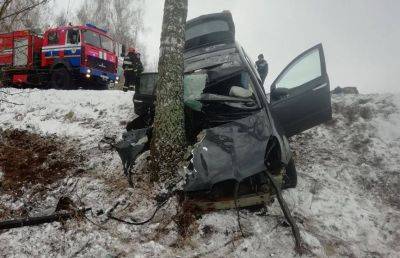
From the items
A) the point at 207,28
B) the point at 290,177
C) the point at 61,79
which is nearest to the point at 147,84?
the point at 207,28

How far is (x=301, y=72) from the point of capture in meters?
5.03

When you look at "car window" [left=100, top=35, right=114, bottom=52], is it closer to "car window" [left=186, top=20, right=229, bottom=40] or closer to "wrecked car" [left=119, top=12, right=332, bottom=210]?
"car window" [left=186, top=20, right=229, bottom=40]

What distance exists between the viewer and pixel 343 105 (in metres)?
8.24

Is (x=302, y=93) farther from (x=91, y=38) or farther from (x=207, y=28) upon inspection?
(x=91, y=38)

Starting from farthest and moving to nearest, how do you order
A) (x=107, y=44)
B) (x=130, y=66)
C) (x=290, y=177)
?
1. (x=107, y=44)
2. (x=130, y=66)
3. (x=290, y=177)

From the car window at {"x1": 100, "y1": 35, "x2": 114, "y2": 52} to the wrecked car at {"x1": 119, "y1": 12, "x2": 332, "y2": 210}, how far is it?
755 cm

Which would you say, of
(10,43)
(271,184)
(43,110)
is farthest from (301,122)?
(10,43)

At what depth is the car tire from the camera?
511cm

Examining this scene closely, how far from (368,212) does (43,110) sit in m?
6.97

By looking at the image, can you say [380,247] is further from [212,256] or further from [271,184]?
[212,256]

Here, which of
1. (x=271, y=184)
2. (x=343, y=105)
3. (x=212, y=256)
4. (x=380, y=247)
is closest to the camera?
(x=212, y=256)

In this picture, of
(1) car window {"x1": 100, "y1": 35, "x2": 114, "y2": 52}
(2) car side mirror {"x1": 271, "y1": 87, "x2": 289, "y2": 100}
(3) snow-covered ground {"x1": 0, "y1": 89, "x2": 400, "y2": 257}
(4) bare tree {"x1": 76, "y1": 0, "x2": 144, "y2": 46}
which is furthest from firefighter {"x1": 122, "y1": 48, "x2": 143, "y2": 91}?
(4) bare tree {"x1": 76, "y1": 0, "x2": 144, "y2": 46}

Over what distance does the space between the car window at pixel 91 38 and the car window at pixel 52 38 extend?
1056mm

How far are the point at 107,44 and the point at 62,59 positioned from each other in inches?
64.3
